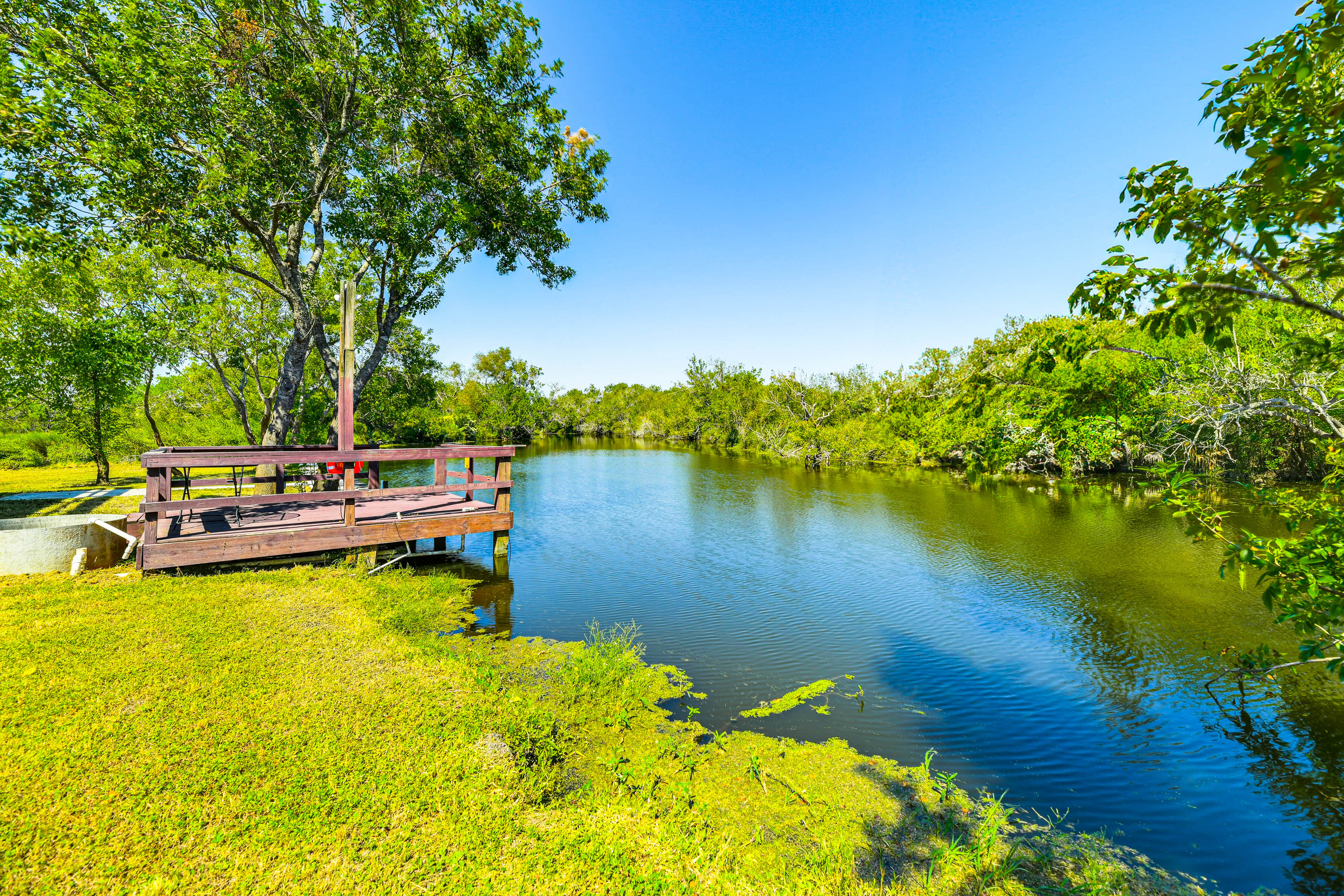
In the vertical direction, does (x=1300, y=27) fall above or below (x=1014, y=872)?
above

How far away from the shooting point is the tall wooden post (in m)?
11.4

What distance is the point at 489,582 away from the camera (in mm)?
12992

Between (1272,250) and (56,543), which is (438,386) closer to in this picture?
(56,543)

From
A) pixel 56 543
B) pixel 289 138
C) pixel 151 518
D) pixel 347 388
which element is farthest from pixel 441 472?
pixel 289 138

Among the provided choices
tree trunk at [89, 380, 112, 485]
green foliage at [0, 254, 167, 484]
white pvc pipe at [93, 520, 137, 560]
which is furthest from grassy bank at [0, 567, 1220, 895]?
tree trunk at [89, 380, 112, 485]

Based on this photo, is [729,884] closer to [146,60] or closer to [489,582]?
[489,582]

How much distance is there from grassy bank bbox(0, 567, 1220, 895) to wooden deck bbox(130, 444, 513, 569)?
167 cm

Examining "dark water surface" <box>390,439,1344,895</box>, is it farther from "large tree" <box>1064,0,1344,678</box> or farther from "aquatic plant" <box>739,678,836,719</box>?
"large tree" <box>1064,0,1344,678</box>

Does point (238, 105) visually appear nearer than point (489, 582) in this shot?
Yes

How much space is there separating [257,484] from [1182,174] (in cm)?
2142

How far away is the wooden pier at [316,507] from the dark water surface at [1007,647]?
2.18 metres

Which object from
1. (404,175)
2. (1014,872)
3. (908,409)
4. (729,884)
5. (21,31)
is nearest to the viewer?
(729,884)

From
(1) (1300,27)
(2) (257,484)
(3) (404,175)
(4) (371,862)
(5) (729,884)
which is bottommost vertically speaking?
(5) (729,884)

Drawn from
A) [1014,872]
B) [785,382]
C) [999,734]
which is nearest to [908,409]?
[785,382]
